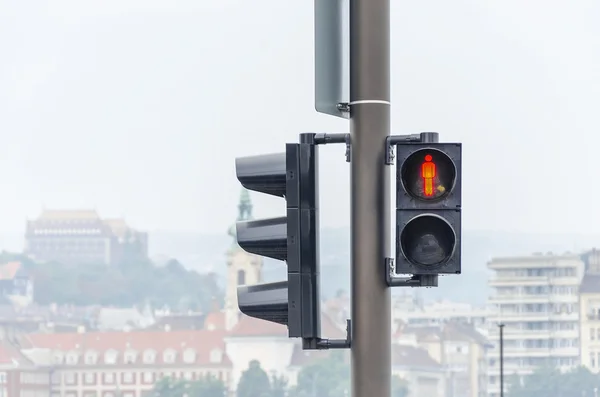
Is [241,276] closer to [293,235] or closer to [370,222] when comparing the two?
[293,235]

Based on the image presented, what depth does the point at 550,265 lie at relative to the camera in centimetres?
9262

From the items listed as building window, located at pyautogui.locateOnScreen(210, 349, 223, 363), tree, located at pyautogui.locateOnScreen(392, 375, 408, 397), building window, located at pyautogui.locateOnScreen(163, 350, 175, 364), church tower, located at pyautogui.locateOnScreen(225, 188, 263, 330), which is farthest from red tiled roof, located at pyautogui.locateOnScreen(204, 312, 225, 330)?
tree, located at pyautogui.locateOnScreen(392, 375, 408, 397)

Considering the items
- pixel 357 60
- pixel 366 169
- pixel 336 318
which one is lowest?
pixel 336 318

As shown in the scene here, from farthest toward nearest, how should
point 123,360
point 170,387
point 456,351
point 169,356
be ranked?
1. point 123,360
2. point 169,356
3. point 170,387
4. point 456,351

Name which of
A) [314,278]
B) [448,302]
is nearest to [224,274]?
[448,302]

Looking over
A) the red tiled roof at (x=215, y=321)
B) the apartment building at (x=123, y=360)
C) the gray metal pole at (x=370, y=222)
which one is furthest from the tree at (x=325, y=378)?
the gray metal pole at (x=370, y=222)

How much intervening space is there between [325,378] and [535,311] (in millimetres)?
17984

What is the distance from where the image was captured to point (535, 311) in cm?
8981

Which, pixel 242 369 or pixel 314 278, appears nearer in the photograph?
pixel 314 278

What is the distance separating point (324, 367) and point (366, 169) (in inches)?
3337

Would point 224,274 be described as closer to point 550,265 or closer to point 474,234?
point 474,234

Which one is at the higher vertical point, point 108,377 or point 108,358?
point 108,358

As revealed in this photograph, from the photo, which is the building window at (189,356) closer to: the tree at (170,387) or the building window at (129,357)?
the tree at (170,387)

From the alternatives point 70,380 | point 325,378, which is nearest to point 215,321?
point 325,378
